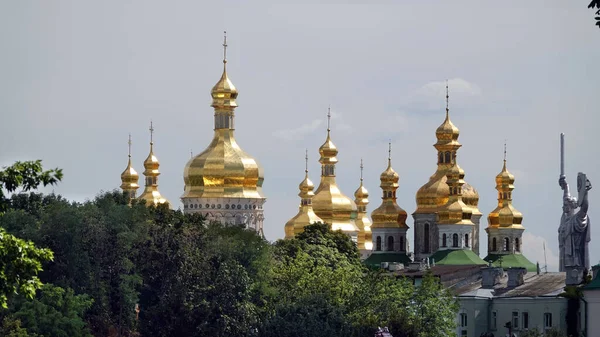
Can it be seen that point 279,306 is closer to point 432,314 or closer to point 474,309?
point 432,314

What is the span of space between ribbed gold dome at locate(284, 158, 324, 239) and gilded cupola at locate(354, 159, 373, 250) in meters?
5.70

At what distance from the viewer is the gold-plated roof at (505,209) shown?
140 m

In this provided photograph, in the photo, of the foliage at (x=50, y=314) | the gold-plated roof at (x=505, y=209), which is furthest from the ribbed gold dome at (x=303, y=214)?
the foliage at (x=50, y=314)

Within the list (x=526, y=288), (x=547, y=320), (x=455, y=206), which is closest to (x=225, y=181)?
(x=455, y=206)

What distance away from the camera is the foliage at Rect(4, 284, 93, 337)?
72062 millimetres

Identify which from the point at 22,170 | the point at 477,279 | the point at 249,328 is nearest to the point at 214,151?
the point at 477,279

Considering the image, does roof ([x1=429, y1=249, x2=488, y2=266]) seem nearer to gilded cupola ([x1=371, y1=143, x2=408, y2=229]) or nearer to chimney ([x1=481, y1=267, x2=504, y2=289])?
gilded cupola ([x1=371, y1=143, x2=408, y2=229])

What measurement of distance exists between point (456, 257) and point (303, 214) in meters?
17.7

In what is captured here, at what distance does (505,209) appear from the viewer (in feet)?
464

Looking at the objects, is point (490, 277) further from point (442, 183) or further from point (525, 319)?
point (442, 183)

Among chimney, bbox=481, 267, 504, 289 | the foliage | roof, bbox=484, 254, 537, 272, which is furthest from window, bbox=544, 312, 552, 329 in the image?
roof, bbox=484, 254, 537, 272

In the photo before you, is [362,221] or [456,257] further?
[362,221]

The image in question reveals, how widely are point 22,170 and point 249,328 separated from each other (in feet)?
146

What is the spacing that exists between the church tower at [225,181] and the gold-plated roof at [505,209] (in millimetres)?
13465
